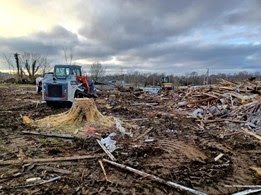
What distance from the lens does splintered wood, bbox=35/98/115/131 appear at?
23.4 feet

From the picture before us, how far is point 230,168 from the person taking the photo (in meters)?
4.46

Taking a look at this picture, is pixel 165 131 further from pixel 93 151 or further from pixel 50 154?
pixel 50 154

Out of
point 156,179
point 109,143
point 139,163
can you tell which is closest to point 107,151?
point 109,143

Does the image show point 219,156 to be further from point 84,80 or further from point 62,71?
point 62,71

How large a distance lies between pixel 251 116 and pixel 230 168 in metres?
5.79

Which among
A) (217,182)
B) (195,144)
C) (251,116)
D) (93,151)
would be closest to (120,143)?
(93,151)

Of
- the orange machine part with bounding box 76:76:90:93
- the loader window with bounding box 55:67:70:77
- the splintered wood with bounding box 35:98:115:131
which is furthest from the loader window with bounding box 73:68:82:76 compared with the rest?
the splintered wood with bounding box 35:98:115:131

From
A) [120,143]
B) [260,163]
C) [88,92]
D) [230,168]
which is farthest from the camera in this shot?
[88,92]

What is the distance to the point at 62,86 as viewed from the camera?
11062mm

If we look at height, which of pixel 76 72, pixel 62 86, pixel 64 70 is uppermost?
pixel 64 70

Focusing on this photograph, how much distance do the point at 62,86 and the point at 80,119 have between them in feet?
14.3

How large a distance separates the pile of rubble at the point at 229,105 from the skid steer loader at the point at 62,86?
6.43m

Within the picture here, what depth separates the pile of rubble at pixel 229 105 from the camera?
945 cm

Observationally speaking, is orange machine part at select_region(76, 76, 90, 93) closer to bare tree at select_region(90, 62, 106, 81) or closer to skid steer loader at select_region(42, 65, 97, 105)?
skid steer loader at select_region(42, 65, 97, 105)
